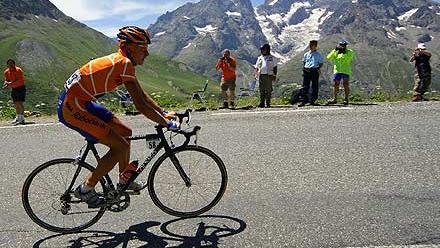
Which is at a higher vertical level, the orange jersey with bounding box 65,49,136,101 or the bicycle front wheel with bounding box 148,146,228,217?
the orange jersey with bounding box 65,49,136,101

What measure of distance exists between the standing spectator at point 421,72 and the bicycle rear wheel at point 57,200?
42.9ft

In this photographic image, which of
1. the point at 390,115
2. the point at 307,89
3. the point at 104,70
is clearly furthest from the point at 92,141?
the point at 307,89

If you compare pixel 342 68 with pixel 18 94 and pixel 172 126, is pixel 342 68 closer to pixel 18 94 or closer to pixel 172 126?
pixel 18 94

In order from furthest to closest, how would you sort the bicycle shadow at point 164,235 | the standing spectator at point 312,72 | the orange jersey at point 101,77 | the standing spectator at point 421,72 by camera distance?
the standing spectator at point 421,72, the standing spectator at point 312,72, the bicycle shadow at point 164,235, the orange jersey at point 101,77

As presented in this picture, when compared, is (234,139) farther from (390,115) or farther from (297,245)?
(297,245)

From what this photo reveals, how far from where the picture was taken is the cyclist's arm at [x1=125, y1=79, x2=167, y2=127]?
536cm

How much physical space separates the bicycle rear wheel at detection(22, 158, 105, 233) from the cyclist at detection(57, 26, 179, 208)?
268 mm

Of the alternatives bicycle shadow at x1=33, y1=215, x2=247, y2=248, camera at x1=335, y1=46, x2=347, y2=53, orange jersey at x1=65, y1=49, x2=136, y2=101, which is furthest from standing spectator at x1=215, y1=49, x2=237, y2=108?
orange jersey at x1=65, y1=49, x2=136, y2=101

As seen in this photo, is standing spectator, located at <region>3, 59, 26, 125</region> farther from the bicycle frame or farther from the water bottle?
the water bottle

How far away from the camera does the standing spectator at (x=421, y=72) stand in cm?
1639

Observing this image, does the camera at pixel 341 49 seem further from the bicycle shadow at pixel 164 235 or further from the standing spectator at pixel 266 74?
the bicycle shadow at pixel 164 235

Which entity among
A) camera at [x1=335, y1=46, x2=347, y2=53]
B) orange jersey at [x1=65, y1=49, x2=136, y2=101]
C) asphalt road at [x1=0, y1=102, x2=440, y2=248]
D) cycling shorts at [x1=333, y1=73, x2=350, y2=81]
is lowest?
asphalt road at [x1=0, y1=102, x2=440, y2=248]

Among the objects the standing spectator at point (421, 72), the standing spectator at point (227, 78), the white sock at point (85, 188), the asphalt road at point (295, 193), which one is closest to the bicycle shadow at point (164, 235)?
the asphalt road at point (295, 193)

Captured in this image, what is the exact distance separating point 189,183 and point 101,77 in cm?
187
